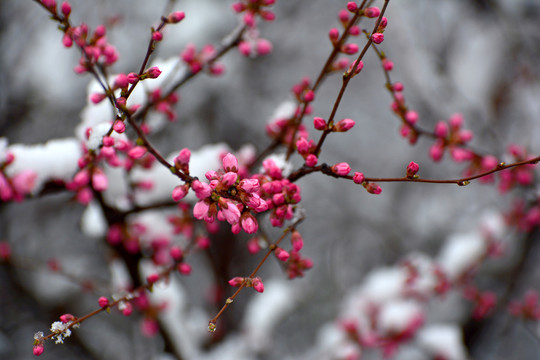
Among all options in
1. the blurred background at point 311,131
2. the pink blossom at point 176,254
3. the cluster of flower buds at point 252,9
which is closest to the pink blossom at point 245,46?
the cluster of flower buds at point 252,9

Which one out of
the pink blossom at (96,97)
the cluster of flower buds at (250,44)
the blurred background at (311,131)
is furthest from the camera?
the blurred background at (311,131)

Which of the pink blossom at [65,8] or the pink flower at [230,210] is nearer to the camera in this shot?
the pink flower at [230,210]

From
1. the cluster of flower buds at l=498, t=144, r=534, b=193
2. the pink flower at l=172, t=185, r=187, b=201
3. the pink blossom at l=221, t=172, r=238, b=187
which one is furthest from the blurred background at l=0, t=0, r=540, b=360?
the pink blossom at l=221, t=172, r=238, b=187

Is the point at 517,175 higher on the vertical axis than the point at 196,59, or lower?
lower

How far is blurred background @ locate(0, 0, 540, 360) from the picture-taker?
143 inches

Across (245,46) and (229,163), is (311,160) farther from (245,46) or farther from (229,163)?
(245,46)

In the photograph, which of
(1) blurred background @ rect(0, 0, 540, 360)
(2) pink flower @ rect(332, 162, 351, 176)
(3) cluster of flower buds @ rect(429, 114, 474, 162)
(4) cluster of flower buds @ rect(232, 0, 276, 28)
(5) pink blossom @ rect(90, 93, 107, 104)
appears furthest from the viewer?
(1) blurred background @ rect(0, 0, 540, 360)

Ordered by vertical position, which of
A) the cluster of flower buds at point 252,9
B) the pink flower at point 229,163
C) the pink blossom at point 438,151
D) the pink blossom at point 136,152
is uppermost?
the cluster of flower buds at point 252,9

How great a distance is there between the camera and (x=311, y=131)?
627 cm

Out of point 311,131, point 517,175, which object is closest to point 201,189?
point 517,175

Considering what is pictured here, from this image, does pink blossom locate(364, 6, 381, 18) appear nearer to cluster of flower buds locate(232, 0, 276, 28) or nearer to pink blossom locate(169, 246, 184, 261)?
cluster of flower buds locate(232, 0, 276, 28)

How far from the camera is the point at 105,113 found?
1.67 m

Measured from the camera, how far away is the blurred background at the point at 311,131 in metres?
3.64

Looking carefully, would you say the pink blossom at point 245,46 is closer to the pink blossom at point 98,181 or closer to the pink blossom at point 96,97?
the pink blossom at point 96,97
